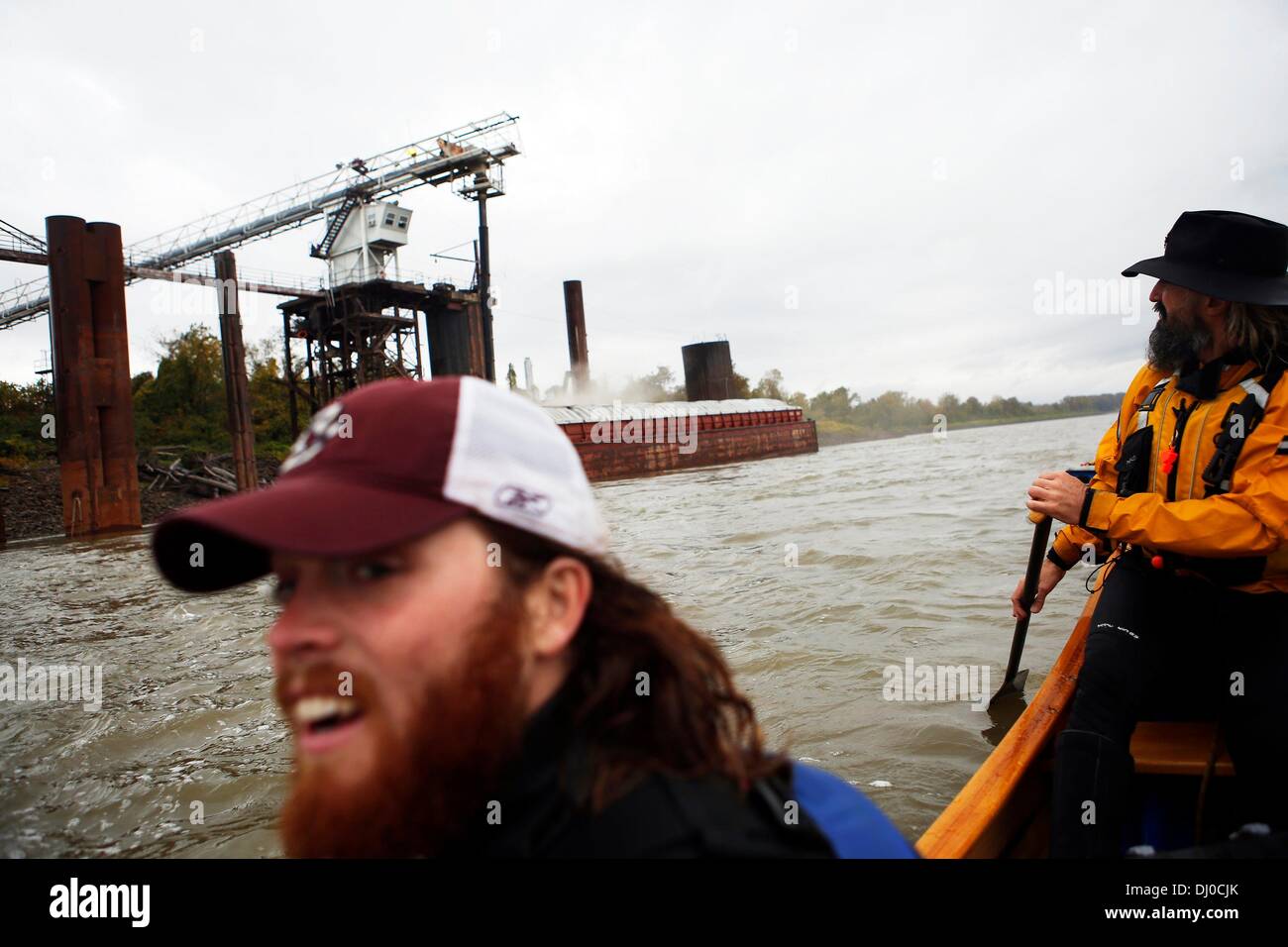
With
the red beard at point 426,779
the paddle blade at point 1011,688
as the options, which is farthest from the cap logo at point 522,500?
the paddle blade at point 1011,688

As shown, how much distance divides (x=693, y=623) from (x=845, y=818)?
7.15 meters

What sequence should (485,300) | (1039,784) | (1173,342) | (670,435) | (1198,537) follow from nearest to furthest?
(1198,537) < (1039,784) < (1173,342) < (485,300) < (670,435)

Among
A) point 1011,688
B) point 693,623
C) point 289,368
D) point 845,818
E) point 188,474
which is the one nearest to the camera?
point 845,818

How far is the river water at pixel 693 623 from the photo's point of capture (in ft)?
14.2

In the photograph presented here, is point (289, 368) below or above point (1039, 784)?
above

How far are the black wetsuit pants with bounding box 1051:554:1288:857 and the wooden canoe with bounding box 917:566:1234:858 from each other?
12 cm

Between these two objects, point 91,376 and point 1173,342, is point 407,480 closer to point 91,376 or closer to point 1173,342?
point 1173,342

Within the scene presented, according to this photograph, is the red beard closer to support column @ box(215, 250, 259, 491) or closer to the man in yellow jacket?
the man in yellow jacket

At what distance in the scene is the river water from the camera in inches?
170

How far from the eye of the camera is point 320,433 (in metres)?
1.16

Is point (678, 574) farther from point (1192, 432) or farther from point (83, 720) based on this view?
point (1192, 432)

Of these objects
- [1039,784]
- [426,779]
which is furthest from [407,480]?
[1039,784]

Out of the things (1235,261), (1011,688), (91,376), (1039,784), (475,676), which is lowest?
(1011,688)

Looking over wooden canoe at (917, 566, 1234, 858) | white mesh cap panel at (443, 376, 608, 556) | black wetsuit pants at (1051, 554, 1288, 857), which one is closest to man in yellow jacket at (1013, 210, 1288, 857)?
black wetsuit pants at (1051, 554, 1288, 857)
